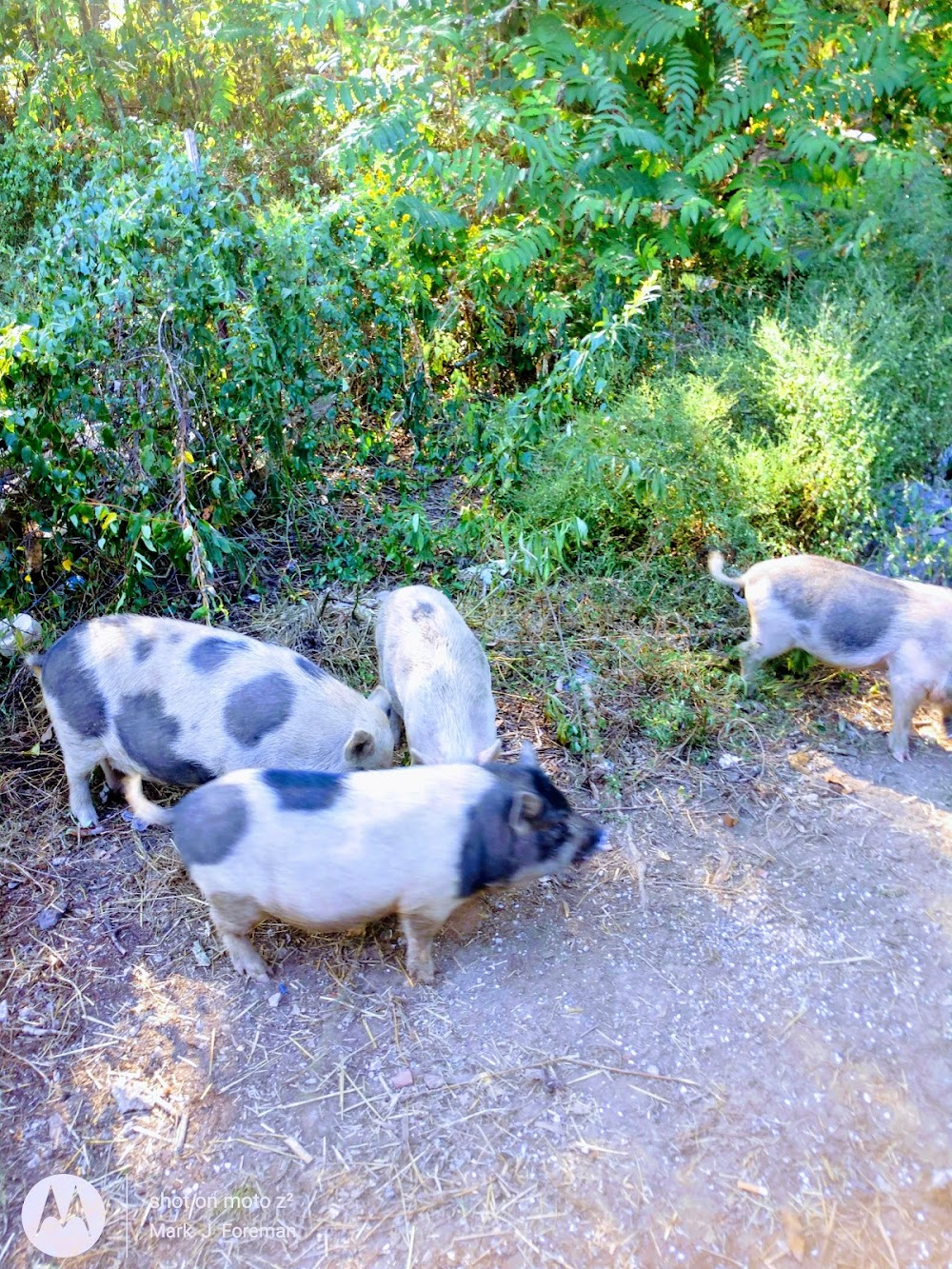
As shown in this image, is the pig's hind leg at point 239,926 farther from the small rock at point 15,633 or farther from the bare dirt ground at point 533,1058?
the small rock at point 15,633

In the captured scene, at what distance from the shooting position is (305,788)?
306 cm

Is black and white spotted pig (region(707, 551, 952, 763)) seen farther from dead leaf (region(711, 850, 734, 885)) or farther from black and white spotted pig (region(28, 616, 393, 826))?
black and white spotted pig (region(28, 616, 393, 826))

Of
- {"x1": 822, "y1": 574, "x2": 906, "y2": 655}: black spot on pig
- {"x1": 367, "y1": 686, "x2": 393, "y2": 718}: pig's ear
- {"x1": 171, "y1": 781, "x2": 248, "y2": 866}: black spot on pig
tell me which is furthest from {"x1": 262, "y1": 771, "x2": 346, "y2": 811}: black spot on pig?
{"x1": 822, "y1": 574, "x2": 906, "y2": 655}: black spot on pig

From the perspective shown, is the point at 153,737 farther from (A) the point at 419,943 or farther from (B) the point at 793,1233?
(B) the point at 793,1233

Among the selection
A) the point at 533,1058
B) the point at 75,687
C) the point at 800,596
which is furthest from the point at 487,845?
the point at 800,596

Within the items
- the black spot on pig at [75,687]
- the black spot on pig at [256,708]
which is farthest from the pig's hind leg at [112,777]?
the black spot on pig at [256,708]

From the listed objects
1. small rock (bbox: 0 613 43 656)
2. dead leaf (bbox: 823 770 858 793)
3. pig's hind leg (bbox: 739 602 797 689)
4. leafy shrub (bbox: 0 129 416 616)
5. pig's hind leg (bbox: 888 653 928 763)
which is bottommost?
dead leaf (bbox: 823 770 858 793)

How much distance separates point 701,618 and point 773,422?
56.9 inches

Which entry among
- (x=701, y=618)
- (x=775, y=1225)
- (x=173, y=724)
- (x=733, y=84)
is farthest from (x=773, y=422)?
(x=775, y=1225)

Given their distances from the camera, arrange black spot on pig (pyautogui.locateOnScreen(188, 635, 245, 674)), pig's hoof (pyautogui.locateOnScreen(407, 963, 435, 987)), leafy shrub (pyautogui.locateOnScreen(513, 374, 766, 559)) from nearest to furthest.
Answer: pig's hoof (pyautogui.locateOnScreen(407, 963, 435, 987)), black spot on pig (pyautogui.locateOnScreen(188, 635, 245, 674)), leafy shrub (pyautogui.locateOnScreen(513, 374, 766, 559))

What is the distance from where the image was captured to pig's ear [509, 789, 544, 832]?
9.86 ft

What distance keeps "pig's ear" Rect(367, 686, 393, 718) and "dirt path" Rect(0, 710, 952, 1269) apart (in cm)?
98

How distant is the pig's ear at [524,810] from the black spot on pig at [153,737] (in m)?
1.31

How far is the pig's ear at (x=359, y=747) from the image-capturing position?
3455mm
